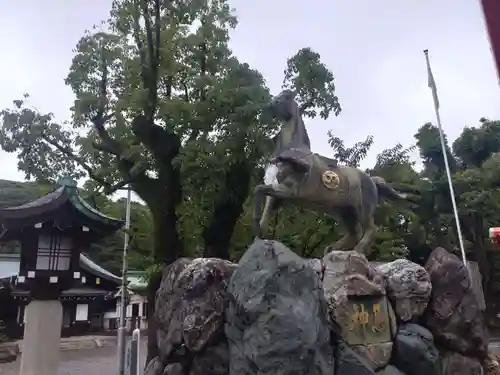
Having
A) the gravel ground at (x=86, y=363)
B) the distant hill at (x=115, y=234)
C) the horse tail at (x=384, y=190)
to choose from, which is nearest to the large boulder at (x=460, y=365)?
the horse tail at (x=384, y=190)

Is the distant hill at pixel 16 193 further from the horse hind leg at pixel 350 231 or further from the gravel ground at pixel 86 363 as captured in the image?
the horse hind leg at pixel 350 231

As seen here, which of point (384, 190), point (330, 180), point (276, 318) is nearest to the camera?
point (276, 318)

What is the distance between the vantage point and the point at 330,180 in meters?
5.67

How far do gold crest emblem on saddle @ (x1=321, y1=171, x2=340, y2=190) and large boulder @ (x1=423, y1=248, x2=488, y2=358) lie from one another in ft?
4.93

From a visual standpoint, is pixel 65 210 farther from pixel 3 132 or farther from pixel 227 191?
pixel 3 132

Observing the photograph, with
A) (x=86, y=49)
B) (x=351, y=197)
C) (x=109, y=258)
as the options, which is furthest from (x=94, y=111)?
(x=109, y=258)

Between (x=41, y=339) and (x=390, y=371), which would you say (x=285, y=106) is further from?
(x=41, y=339)

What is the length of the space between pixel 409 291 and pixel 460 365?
Result: 93cm

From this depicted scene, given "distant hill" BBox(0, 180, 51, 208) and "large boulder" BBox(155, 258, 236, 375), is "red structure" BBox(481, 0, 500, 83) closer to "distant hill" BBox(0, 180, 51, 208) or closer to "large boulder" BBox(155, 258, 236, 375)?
"large boulder" BBox(155, 258, 236, 375)

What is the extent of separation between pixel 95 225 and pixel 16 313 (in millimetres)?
15919

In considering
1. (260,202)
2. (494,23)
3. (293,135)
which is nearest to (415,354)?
(260,202)

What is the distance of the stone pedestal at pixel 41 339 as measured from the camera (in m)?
7.32

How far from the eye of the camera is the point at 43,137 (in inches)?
445

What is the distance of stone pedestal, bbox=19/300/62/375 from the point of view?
24.0 ft
